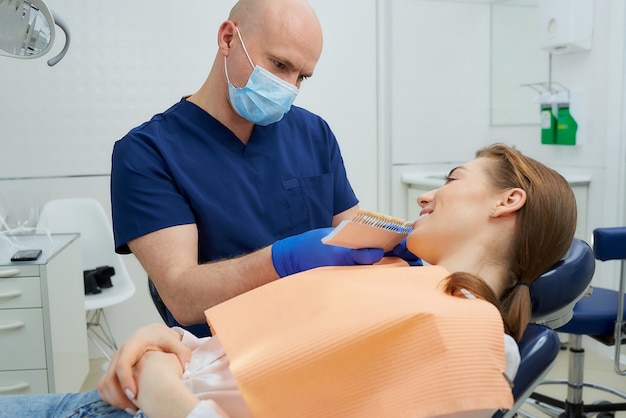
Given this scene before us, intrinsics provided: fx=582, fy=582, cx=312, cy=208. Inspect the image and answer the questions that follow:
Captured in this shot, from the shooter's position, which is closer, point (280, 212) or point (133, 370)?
point (133, 370)

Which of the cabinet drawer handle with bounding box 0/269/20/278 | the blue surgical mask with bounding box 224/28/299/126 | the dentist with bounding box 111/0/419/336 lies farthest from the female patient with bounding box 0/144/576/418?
the cabinet drawer handle with bounding box 0/269/20/278

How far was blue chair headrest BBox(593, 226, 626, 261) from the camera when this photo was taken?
183cm

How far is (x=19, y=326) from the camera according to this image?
225cm

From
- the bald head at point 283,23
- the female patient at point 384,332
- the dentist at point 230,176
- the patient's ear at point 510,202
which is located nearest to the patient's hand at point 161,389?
the female patient at point 384,332

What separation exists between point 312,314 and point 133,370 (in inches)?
12.3

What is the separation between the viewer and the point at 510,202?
3.82 ft

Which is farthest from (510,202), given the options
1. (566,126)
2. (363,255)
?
(566,126)

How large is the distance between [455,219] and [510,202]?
113 mm

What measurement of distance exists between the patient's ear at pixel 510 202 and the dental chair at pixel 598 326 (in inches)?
33.0

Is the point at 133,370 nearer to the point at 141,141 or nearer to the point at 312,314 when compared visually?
the point at 312,314

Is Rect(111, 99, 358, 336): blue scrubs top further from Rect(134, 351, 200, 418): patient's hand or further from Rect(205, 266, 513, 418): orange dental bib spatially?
Rect(205, 266, 513, 418): orange dental bib

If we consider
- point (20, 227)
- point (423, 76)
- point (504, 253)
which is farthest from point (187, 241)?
point (423, 76)

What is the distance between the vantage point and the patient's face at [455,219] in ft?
3.90

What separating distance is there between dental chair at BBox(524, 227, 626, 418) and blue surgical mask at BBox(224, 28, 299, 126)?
1124mm
